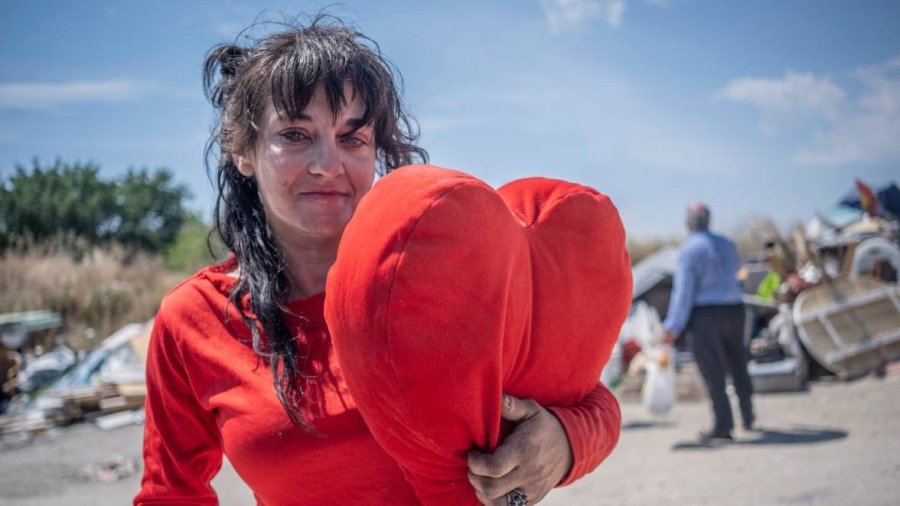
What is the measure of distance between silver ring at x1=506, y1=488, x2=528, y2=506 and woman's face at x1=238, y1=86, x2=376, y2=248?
0.63 metres

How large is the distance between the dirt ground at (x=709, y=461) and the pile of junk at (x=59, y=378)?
23.7 inches

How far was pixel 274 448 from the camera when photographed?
1321mm

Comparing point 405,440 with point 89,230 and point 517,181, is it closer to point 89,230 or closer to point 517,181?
→ point 517,181

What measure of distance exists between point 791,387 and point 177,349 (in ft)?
28.2

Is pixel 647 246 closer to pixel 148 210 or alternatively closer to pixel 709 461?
pixel 709 461

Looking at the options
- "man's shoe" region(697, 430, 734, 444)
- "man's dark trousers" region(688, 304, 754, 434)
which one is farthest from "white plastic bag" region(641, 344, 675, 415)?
"man's shoe" region(697, 430, 734, 444)

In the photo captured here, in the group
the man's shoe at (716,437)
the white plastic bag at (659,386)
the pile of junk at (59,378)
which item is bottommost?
the pile of junk at (59,378)

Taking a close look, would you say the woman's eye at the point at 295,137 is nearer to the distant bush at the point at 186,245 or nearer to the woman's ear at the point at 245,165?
the woman's ear at the point at 245,165

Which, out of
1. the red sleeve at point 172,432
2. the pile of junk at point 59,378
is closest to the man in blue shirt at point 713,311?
the red sleeve at point 172,432

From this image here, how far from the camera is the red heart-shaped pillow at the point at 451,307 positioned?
918 mm

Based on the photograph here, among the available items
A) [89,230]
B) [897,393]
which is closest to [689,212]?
[897,393]

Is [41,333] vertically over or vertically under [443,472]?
under

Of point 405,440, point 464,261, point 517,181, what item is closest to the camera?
point 464,261

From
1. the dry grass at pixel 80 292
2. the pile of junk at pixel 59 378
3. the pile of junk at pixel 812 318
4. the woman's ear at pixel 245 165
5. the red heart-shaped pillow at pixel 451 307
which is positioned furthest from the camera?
the dry grass at pixel 80 292
